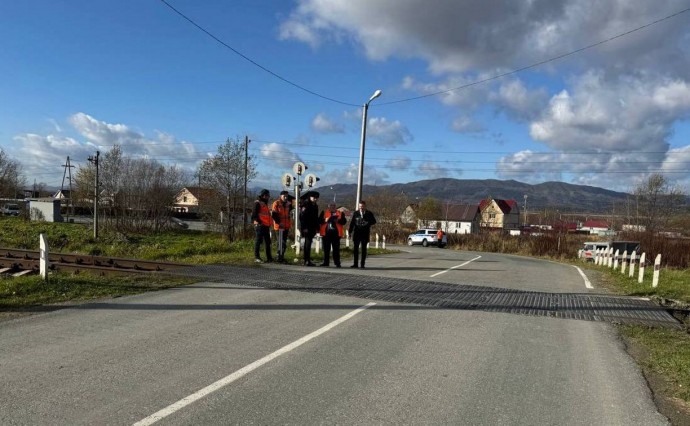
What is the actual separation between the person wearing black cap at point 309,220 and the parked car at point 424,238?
3754 cm

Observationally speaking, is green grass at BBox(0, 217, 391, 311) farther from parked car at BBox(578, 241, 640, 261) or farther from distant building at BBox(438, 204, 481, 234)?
distant building at BBox(438, 204, 481, 234)

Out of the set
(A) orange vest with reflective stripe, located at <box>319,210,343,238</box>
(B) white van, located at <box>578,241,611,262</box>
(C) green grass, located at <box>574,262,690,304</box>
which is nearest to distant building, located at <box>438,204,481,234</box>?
(B) white van, located at <box>578,241,611,262</box>

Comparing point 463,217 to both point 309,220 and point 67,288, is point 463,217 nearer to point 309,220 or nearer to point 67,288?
point 309,220

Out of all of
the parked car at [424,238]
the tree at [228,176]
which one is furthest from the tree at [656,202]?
the tree at [228,176]

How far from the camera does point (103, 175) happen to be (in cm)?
4691

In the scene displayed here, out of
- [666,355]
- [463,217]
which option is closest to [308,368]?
[666,355]

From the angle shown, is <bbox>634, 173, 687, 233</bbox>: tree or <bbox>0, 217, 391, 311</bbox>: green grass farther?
<bbox>634, 173, 687, 233</bbox>: tree

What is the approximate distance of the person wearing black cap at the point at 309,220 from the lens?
47.5ft

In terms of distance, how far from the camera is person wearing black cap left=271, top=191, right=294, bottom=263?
47.4 ft

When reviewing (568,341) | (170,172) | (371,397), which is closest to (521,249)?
(170,172)

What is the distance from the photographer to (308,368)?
17.2 ft

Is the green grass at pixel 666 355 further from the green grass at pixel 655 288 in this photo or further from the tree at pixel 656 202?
the tree at pixel 656 202

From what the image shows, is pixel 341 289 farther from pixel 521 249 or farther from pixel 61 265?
pixel 521 249

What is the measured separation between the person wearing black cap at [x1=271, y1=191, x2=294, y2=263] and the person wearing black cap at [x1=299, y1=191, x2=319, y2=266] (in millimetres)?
449
